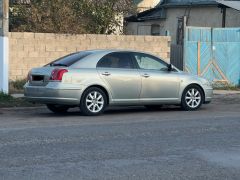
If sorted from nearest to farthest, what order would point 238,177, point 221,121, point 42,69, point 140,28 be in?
point 238,177 < point 221,121 < point 42,69 < point 140,28

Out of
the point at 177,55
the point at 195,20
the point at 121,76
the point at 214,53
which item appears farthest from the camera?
the point at 195,20

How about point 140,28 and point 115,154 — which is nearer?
point 115,154

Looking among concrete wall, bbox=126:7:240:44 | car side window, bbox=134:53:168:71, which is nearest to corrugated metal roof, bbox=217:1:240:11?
concrete wall, bbox=126:7:240:44

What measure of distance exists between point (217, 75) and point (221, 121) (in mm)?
9972

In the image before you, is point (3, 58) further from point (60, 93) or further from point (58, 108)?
point (60, 93)

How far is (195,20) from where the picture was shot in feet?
101

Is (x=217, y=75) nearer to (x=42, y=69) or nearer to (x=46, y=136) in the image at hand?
(x=42, y=69)

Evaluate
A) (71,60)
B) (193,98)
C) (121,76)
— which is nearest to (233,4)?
(193,98)

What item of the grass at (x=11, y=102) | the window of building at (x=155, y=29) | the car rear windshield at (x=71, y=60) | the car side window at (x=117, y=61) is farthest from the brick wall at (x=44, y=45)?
the window of building at (x=155, y=29)

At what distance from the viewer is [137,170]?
26.5ft

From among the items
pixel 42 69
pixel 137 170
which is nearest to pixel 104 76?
pixel 42 69

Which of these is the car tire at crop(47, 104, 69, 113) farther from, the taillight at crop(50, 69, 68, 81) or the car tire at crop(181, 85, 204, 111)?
the car tire at crop(181, 85, 204, 111)

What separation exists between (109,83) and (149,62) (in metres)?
1.33

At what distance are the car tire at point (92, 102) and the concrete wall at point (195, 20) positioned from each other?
1458cm
